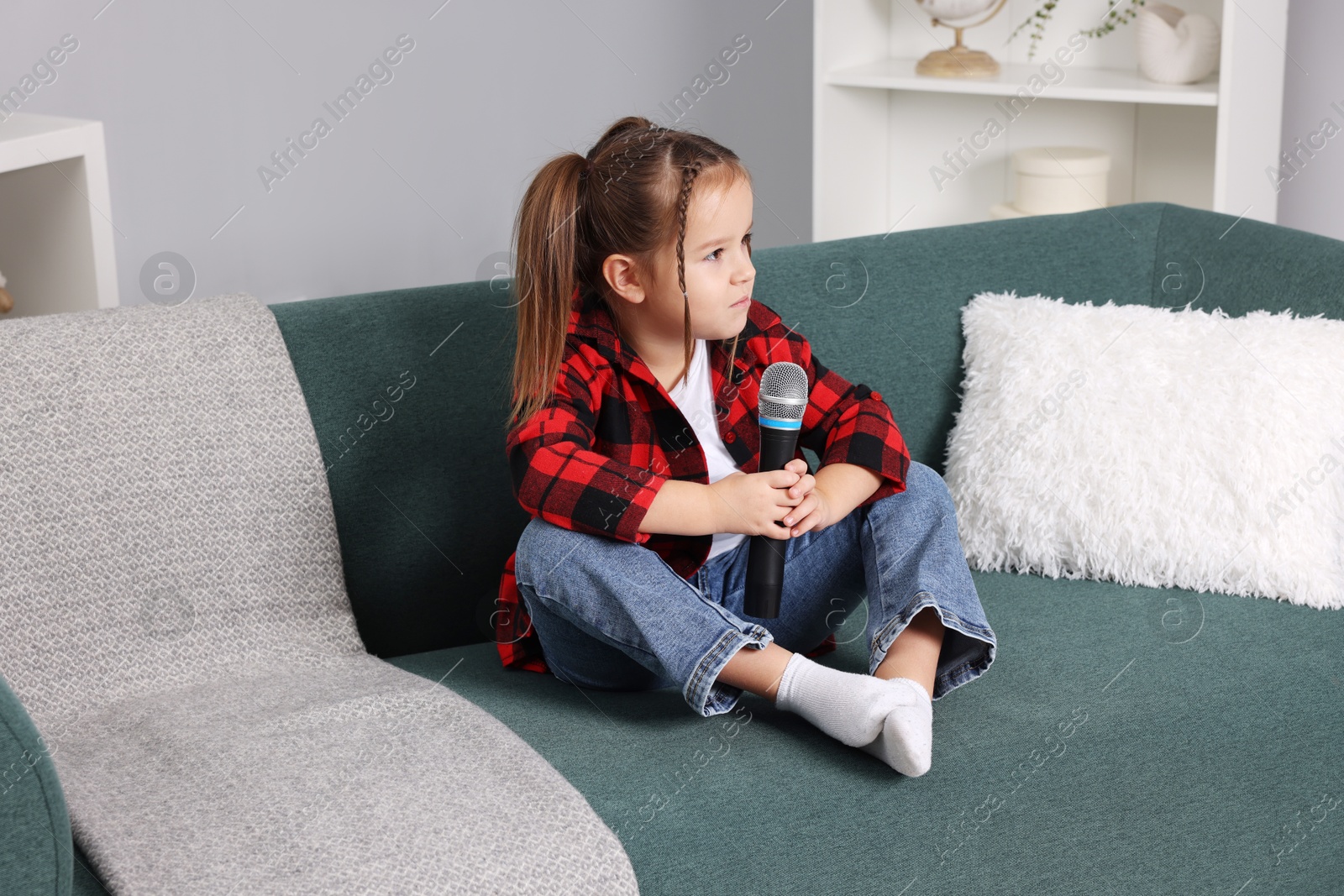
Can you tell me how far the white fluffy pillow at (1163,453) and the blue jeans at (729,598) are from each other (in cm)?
22

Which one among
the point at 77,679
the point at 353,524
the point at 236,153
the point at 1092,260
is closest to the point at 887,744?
the point at 353,524

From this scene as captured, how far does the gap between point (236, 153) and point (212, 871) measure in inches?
64.3

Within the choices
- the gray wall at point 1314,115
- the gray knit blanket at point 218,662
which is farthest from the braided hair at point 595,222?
the gray wall at point 1314,115

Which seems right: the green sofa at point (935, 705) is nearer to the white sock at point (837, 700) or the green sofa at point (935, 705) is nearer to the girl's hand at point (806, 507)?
the white sock at point (837, 700)

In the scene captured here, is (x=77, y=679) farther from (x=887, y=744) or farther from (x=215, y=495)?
(x=887, y=744)

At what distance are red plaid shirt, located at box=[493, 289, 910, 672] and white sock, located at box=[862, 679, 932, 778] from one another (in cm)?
22

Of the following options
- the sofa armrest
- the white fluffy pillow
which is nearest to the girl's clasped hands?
the white fluffy pillow

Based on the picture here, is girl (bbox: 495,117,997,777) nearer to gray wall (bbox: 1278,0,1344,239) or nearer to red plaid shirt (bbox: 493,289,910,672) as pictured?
red plaid shirt (bbox: 493,289,910,672)

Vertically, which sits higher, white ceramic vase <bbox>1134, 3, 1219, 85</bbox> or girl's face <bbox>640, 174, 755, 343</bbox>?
white ceramic vase <bbox>1134, 3, 1219, 85</bbox>

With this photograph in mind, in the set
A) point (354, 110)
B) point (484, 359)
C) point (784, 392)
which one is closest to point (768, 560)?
point (784, 392)

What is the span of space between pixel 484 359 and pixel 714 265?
1.10ft

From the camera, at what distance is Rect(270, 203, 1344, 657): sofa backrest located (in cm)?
139

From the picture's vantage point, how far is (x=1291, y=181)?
2408 millimetres

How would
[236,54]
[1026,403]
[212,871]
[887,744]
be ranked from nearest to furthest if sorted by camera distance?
[212,871], [887,744], [1026,403], [236,54]
